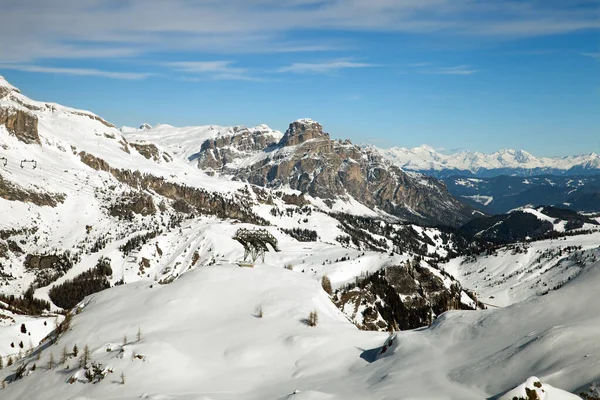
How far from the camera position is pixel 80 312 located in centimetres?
3469

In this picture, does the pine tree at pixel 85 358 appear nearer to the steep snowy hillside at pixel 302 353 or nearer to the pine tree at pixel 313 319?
the steep snowy hillside at pixel 302 353

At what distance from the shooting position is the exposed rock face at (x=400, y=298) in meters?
142

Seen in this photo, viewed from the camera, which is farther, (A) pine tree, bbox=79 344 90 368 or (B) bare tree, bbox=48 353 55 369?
(B) bare tree, bbox=48 353 55 369

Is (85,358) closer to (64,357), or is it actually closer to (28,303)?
(64,357)

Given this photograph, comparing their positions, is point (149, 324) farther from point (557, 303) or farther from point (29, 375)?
point (557, 303)

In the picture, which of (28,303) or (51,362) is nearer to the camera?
(51,362)

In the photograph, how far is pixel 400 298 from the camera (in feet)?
523

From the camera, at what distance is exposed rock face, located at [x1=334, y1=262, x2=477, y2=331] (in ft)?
465

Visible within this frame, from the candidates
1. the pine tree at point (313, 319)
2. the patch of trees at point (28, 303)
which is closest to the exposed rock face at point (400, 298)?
the pine tree at point (313, 319)

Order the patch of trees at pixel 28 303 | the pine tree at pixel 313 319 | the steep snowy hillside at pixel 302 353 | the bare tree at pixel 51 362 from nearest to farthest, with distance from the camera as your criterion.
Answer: the steep snowy hillside at pixel 302 353 → the bare tree at pixel 51 362 → the pine tree at pixel 313 319 → the patch of trees at pixel 28 303

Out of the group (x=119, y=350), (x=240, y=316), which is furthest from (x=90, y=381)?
(x=240, y=316)

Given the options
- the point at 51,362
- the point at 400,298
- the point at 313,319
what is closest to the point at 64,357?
the point at 51,362

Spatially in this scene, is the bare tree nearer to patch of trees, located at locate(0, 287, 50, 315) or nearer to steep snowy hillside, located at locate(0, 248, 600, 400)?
steep snowy hillside, located at locate(0, 248, 600, 400)

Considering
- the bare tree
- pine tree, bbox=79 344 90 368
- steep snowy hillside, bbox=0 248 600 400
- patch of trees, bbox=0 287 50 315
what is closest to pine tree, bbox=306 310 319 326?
steep snowy hillside, bbox=0 248 600 400
